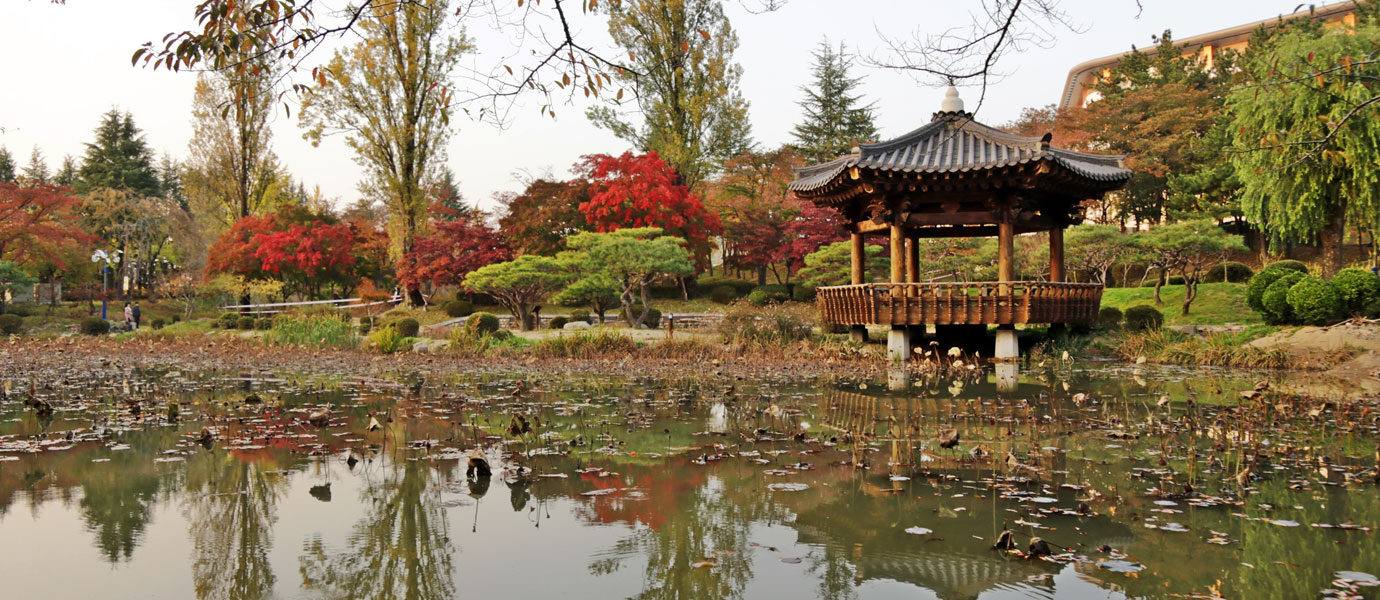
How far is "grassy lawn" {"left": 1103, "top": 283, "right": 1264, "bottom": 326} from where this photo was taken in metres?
19.6

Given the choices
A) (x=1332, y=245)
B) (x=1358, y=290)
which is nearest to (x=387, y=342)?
(x=1358, y=290)

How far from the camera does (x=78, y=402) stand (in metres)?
8.64

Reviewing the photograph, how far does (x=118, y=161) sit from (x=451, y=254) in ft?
98.0

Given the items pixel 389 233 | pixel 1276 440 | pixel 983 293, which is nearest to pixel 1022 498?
pixel 1276 440

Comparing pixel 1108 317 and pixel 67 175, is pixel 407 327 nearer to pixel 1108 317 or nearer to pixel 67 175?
pixel 1108 317

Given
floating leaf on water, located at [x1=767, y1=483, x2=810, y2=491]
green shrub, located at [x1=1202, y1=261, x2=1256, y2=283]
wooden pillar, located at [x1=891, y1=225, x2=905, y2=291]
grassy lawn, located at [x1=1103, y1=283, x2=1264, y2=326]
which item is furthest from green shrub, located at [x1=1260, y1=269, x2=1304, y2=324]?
floating leaf on water, located at [x1=767, y1=483, x2=810, y2=491]

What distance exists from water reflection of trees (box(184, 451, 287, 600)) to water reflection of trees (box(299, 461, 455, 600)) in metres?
0.20

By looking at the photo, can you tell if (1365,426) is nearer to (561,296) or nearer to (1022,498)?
(1022,498)

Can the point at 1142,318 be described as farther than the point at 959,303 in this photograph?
Result: Yes

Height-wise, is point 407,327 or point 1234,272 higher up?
point 1234,272

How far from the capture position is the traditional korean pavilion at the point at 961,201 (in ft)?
45.7

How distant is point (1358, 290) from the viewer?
1528 cm

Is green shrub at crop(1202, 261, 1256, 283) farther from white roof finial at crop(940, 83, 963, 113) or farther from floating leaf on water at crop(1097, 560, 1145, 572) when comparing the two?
floating leaf on water at crop(1097, 560, 1145, 572)

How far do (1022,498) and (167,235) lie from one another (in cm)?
4010
